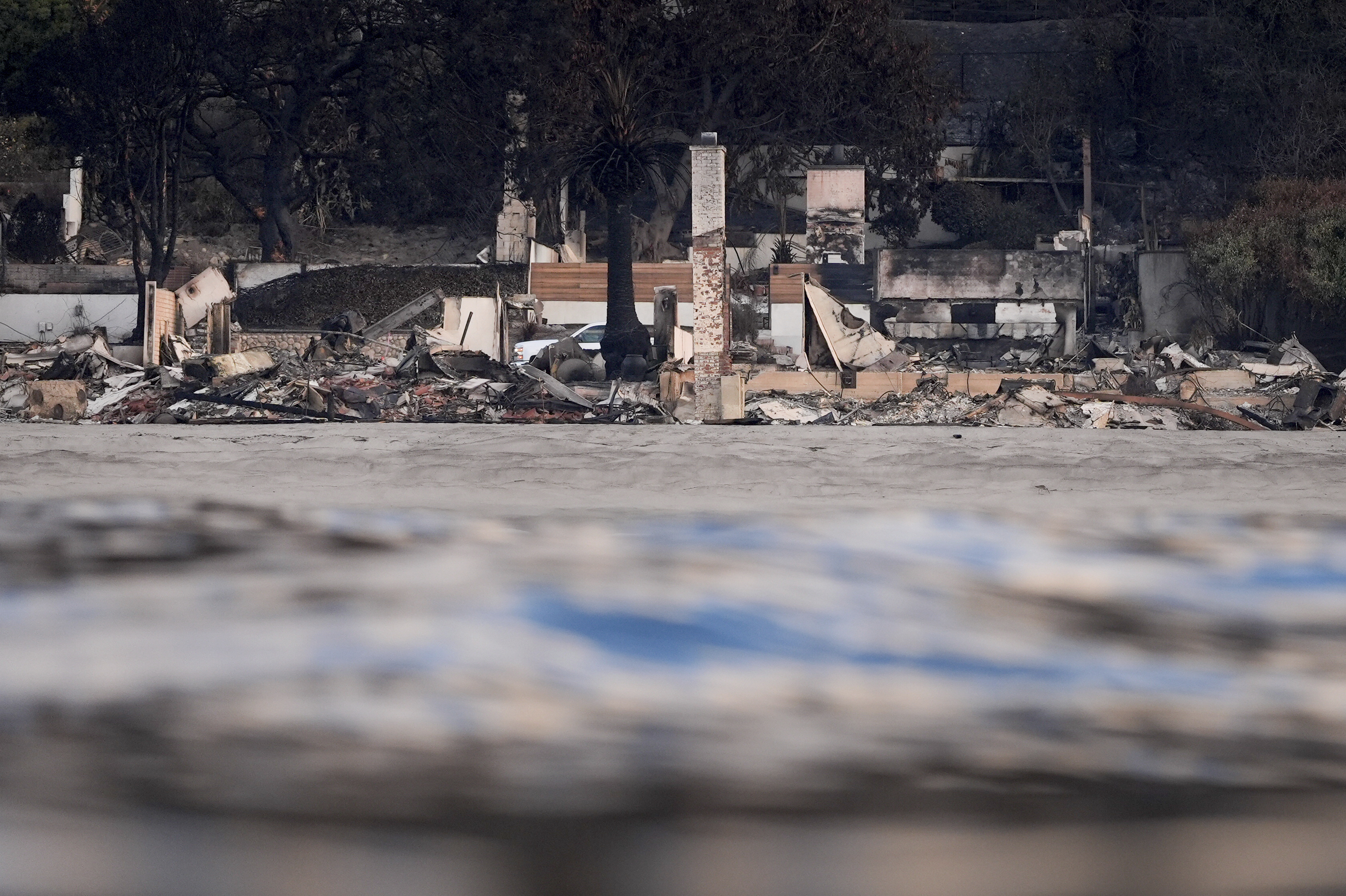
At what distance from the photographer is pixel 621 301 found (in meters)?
24.1

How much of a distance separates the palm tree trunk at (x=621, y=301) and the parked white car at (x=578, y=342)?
353 millimetres

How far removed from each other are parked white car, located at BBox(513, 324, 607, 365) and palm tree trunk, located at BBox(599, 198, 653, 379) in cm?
35

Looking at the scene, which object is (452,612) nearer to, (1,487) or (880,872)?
(880,872)

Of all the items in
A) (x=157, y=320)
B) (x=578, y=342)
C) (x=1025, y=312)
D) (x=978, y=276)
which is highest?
(x=978, y=276)

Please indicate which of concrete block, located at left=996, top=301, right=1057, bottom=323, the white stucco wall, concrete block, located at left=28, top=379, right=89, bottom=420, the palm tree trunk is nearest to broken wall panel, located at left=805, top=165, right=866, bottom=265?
concrete block, located at left=996, top=301, right=1057, bottom=323

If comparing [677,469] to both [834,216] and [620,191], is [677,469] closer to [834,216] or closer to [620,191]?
[620,191]

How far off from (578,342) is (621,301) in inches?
74.4

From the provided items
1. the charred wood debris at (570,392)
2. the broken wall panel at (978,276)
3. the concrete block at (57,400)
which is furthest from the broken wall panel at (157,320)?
the broken wall panel at (978,276)

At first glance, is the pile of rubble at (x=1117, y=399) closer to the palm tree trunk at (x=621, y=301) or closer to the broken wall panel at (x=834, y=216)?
Answer: the palm tree trunk at (x=621, y=301)

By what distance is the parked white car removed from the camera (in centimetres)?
2227

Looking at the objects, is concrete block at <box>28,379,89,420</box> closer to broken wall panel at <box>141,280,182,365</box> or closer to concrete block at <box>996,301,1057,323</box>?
broken wall panel at <box>141,280,182,365</box>

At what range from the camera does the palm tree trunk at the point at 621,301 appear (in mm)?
22188

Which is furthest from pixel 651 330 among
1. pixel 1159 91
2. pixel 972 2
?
pixel 972 2

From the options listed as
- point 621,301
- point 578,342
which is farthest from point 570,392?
point 621,301
